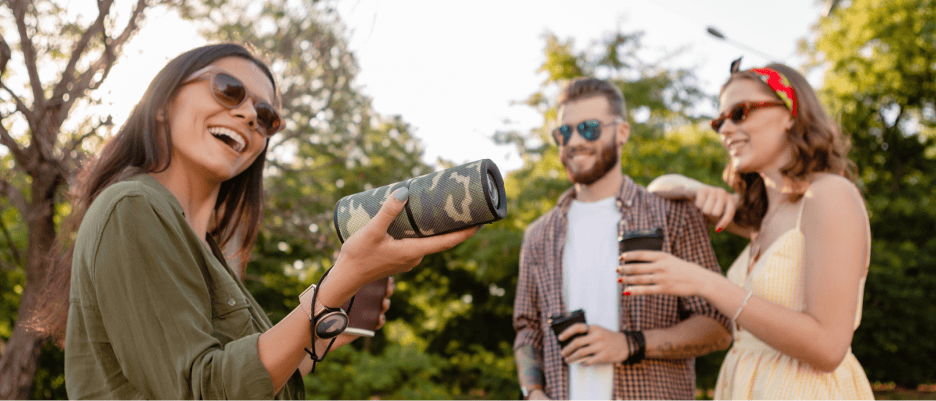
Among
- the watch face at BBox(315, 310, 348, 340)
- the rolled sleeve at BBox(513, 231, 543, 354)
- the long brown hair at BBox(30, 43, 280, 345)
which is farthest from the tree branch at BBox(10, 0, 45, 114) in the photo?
the watch face at BBox(315, 310, 348, 340)

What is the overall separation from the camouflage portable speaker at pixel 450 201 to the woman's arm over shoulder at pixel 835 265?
1528 millimetres

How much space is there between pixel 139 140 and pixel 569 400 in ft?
8.22

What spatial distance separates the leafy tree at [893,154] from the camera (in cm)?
1463

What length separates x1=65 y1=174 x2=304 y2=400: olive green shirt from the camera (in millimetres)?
1459

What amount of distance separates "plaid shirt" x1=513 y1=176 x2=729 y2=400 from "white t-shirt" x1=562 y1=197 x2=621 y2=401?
48 millimetres

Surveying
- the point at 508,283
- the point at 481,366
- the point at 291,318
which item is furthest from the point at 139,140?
the point at 481,366

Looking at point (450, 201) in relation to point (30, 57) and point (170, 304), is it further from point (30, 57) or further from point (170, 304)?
point (30, 57)

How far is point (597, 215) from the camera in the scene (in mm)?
3686

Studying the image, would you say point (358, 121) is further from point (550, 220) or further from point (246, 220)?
point (246, 220)

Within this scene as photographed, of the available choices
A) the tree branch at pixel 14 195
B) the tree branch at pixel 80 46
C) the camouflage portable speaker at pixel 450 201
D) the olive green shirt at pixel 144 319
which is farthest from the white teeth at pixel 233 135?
the tree branch at pixel 14 195

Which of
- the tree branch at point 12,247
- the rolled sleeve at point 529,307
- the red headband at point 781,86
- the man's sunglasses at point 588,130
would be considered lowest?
the tree branch at point 12,247

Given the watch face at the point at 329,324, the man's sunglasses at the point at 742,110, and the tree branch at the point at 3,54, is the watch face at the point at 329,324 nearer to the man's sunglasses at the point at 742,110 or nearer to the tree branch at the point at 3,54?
the man's sunglasses at the point at 742,110

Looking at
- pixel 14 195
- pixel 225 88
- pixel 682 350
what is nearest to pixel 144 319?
pixel 225 88

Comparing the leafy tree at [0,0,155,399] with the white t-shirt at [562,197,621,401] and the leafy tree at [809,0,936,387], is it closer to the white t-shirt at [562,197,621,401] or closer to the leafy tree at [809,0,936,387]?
the white t-shirt at [562,197,621,401]
